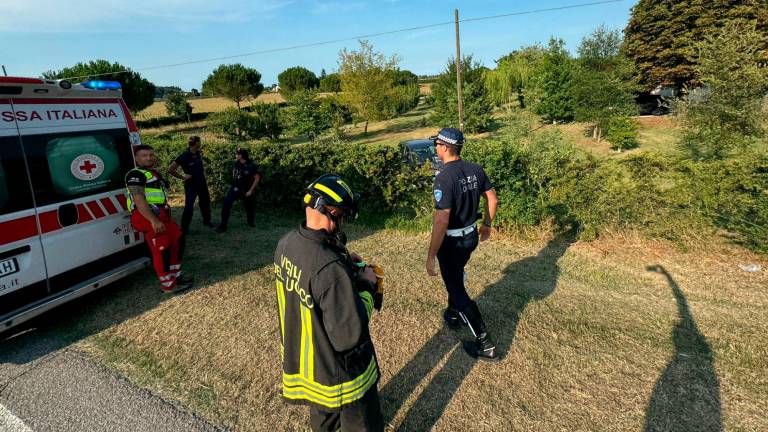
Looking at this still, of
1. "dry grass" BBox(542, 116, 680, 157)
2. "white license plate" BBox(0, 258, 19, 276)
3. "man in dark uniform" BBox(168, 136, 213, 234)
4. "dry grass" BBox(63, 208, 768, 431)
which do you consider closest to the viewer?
"dry grass" BBox(63, 208, 768, 431)

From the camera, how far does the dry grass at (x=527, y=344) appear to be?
9.51 feet

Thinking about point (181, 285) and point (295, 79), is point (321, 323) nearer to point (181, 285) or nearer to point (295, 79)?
point (181, 285)

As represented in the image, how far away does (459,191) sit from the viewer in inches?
128

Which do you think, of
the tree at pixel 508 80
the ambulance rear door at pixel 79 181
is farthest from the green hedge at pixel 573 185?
the tree at pixel 508 80

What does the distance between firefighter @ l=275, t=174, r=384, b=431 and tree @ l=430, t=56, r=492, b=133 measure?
80.8ft

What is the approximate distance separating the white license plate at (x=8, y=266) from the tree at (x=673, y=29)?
28705 mm

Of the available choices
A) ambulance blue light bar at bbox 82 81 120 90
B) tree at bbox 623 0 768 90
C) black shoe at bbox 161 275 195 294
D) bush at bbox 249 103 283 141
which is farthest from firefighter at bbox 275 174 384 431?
tree at bbox 623 0 768 90

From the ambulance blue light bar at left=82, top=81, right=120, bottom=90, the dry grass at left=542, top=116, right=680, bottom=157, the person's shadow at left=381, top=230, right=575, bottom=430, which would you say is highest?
the ambulance blue light bar at left=82, top=81, right=120, bottom=90

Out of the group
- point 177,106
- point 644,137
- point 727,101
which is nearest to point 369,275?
point 727,101

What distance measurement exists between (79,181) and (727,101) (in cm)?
1611

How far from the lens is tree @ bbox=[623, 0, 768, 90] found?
23.9 metres

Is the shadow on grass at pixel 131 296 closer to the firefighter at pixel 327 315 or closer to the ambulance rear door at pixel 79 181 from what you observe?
the ambulance rear door at pixel 79 181

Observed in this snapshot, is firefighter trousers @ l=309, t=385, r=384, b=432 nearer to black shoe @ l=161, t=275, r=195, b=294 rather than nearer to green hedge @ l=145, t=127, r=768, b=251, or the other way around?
black shoe @ l=161, t=275, r=195, b=294

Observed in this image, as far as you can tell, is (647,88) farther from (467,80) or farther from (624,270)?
(624,270)
